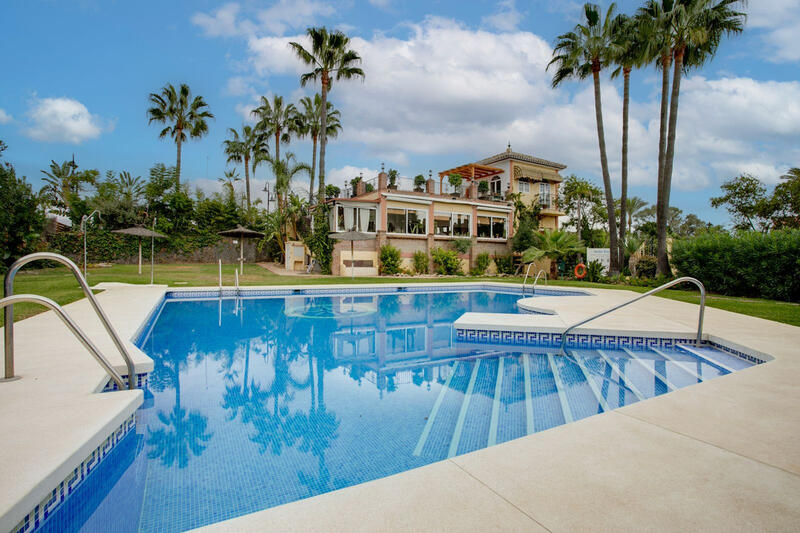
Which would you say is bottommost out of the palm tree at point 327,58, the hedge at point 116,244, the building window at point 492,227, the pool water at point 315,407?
the pool water at point 315,407

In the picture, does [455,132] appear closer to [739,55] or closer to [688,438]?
[739,55]

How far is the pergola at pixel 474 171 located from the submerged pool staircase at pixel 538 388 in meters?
26.8

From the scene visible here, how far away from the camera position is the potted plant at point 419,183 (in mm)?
26578

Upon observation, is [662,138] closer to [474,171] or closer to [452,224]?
[452,224]

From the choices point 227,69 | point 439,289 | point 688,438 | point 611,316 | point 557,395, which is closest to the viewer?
point 688,438

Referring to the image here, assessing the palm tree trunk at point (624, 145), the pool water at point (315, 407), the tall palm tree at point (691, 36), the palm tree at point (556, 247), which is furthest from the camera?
the palm tree at point (556, 247)

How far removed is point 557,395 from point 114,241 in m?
28.3

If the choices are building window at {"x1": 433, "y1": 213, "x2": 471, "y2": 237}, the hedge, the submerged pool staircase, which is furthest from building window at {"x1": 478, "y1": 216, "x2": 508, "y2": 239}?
the submerged pool staircase

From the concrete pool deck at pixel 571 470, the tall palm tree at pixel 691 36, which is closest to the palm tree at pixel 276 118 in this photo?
the tall palm tree at pixel 691 36

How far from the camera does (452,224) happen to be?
27.6 meters

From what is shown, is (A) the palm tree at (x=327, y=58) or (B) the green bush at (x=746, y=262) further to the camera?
(A) the palm tree at (x=327, y=58)

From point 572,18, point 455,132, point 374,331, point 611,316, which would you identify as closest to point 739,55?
point 572,18

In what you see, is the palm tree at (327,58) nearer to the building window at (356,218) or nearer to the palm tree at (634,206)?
the building window at (356,218)

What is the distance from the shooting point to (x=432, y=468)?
8.32 feet
